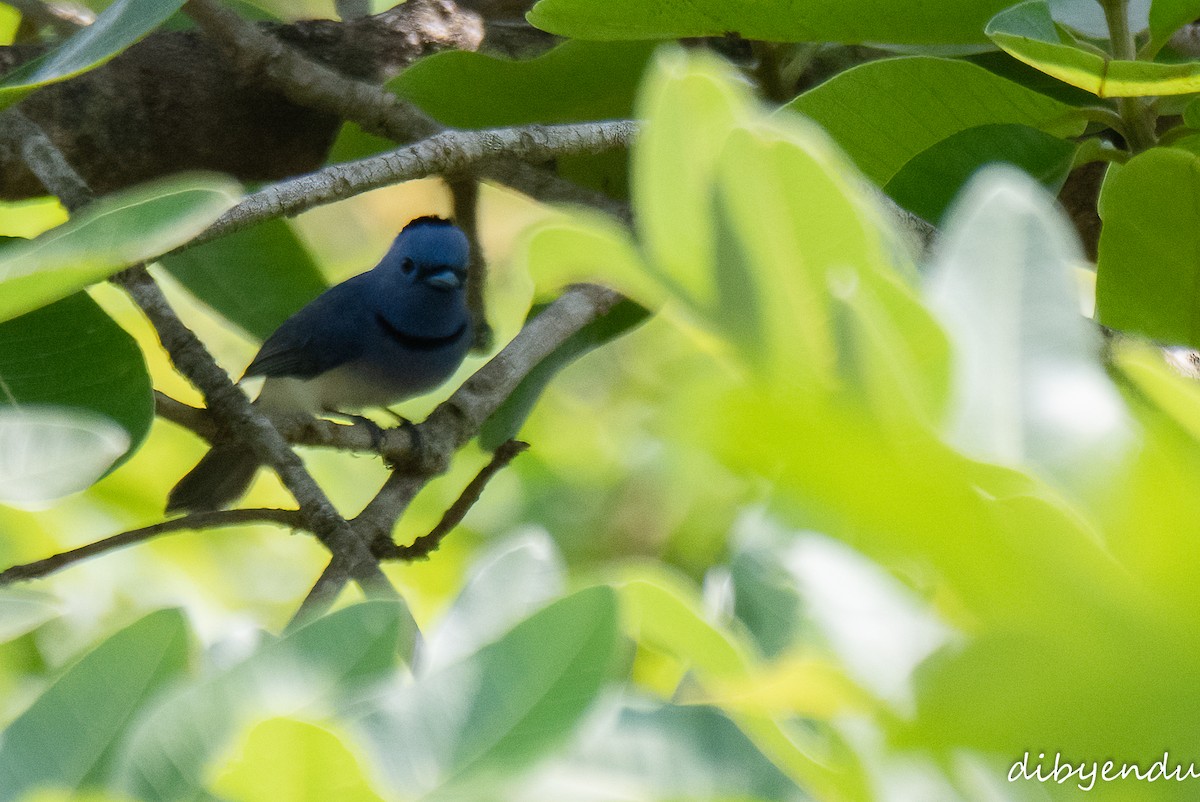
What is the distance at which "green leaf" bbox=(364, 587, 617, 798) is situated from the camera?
1.12 feet

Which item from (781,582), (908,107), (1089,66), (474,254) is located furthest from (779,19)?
(474,254)

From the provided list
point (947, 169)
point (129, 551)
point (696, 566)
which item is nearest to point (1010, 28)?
point (947, 169)

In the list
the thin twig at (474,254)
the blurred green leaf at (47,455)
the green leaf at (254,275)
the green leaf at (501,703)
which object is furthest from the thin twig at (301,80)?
the green leaf at (501,703)

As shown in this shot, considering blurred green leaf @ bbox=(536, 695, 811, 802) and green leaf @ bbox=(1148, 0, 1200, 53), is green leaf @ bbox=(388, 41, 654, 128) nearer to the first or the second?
green leaf @ bbox=(1148, 0, 1200, 53)

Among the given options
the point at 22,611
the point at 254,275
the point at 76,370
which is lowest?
the point at 254,275

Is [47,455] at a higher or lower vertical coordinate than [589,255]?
lower

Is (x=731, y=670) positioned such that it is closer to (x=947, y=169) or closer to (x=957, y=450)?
(x=957, y=450)

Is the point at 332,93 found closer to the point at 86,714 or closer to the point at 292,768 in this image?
the point at 86,714

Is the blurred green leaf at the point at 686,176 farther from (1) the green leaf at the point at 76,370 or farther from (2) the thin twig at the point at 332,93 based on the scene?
(2) the thin twig at the point at 332,93

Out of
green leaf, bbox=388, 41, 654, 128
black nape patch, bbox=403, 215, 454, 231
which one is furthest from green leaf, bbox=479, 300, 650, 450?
black nape patch, bbox=403, 215, 454, 231

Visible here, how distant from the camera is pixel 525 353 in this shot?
1.27 m

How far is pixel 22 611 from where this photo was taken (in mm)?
508

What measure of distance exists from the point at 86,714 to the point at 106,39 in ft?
1.56

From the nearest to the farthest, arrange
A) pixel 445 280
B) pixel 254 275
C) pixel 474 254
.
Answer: pixel 254 275, pixel 474 254, pixel 445 280
